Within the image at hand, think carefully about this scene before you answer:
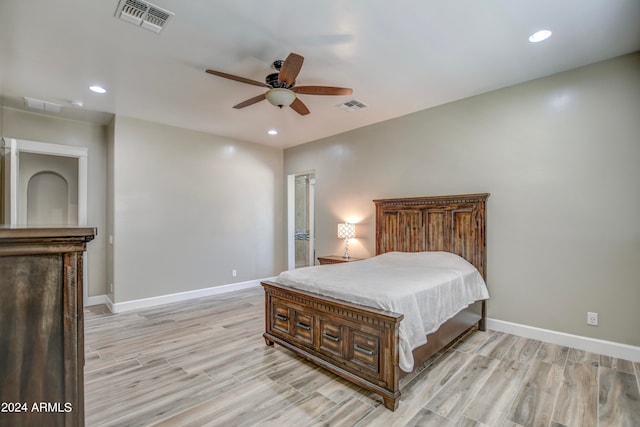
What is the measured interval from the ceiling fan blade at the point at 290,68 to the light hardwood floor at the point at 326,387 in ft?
8.35

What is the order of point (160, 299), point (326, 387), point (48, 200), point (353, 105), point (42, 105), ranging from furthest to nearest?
point (48, 200), point (160, 299), point (353, 105), point (42, 105), point (326, 387)

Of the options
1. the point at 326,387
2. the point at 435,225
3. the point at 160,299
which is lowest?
the point at 326,387

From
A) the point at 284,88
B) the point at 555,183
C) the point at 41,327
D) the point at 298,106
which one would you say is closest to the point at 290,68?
the point at 284,88

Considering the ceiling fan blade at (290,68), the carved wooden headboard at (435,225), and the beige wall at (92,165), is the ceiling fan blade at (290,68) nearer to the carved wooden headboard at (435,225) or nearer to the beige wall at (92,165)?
the carved wooden headboard at (435,225)

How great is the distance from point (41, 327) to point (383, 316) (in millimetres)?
Answer: 1887

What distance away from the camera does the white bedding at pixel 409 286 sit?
2.31 metres

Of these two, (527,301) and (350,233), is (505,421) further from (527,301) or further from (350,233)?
(350,233)

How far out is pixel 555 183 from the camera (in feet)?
10.5

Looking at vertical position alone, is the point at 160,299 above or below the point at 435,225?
below

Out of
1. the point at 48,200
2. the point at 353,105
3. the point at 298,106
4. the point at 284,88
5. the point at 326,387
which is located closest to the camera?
the point at 326,387

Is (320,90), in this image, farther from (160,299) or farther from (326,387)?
(160,299)

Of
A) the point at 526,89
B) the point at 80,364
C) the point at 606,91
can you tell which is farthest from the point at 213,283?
the point at 606,91

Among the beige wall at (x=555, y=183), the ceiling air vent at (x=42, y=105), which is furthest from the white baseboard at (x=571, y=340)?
the ceiling air vent at (x=42, y=105)

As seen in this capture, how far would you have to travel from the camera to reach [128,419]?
2.06 meters
